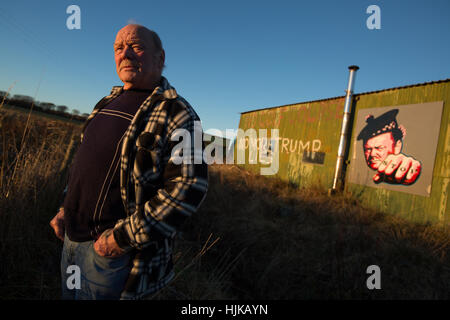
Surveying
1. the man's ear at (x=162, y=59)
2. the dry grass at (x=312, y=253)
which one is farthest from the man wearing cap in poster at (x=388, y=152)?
the man's ear at (x=162, y=59)

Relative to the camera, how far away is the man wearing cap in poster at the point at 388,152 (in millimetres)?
5988

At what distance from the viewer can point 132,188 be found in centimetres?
121

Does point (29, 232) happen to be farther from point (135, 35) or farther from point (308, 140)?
point (308, 140)

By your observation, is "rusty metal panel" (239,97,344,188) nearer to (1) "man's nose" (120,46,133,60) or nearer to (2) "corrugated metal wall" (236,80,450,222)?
(2) "corrugated metal wall" (236,80,450,222)

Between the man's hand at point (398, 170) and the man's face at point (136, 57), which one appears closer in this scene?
the man's face at point (136, 57)

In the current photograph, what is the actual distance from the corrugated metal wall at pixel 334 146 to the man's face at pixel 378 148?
2.09 ft

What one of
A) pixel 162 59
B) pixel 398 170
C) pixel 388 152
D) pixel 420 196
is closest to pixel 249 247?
pixel 162 59

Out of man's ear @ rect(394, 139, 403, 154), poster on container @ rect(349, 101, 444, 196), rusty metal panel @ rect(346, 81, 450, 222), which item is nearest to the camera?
rusty metal panel @ rect(346, 81, 450, 222)

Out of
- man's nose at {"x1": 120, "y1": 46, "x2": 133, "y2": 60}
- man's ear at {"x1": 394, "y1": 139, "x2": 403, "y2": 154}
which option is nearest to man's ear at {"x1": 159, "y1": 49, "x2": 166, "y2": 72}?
man's nose at {"x1": 120, "y1": 46, "x2": 133, "y2": 60}

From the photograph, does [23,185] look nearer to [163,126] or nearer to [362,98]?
[163,126]

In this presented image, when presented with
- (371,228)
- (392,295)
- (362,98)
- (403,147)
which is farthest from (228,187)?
(362,98)

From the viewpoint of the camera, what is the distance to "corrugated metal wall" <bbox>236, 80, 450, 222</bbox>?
5438 millimetres

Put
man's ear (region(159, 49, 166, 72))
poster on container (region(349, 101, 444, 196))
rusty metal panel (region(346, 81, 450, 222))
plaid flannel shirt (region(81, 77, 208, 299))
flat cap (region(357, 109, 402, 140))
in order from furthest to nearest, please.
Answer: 1. flat cap (region(357, 109, 402, 140))
2. poster on container (region(349, 101, 444, 196))
3. rusty metal panel (region(346, 81, 450, 222))
4. man's ear (region(159, 49, 166, 72))
5. plaid flannel shirt (region(81, 77, 208, 299))

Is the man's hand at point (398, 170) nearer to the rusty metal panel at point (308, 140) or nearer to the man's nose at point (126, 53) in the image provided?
the rusty metal panel at point (308, 140)
